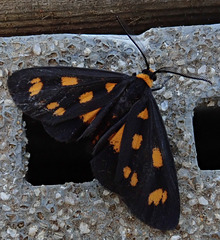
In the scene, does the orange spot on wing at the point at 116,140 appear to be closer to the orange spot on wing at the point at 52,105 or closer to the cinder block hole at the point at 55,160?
the orange spot on wing at the point at 52,105

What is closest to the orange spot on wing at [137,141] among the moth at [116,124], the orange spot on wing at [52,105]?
the moth at [116,124]

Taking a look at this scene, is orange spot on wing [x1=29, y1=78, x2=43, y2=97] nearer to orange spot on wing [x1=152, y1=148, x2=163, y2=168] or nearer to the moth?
the moth

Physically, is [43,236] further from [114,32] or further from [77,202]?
[114,32]

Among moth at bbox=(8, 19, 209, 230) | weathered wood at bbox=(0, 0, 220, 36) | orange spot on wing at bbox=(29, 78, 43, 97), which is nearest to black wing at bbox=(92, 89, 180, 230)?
moth at bbox=(8, 19, 209, 230)

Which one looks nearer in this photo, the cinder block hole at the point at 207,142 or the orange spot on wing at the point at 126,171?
the orange spot on wing at the point at 126,171

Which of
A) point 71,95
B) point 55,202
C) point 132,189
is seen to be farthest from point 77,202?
point 71,95

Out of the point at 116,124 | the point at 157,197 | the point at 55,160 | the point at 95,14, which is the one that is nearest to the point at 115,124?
the point at 116,124
